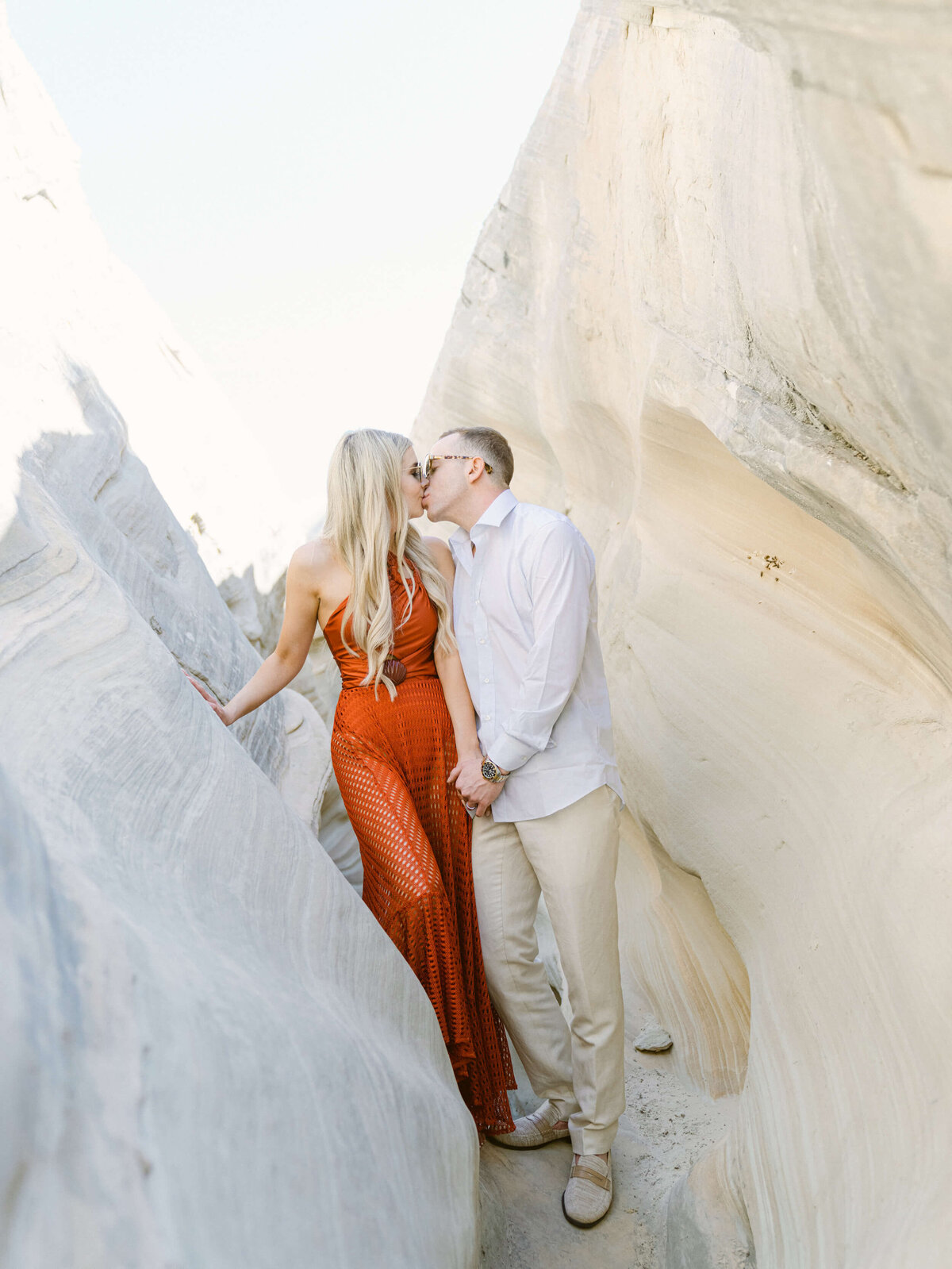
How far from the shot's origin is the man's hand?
2.43m

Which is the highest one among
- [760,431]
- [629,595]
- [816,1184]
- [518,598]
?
[760,431]

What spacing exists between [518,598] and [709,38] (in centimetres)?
146

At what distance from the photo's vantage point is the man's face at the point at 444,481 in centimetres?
258

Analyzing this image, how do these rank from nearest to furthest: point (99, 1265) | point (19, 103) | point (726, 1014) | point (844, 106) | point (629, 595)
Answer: point (99, 1265), point (844, 106), point (726, 1014), point (629, 595), point (19, 103)

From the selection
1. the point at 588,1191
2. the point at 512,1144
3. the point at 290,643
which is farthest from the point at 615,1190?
the point at 290,643

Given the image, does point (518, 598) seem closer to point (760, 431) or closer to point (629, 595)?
point (760, 431)

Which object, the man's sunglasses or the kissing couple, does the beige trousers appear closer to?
the kissing couple

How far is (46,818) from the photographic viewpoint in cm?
145

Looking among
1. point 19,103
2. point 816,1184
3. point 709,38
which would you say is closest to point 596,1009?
point 816,1184

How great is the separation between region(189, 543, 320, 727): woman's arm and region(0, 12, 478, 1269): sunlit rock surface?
1.03ft

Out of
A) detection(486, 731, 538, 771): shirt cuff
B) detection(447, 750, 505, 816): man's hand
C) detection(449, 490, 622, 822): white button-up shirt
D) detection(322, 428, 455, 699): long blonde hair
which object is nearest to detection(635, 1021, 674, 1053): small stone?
detection(449, 490, 622, 822): white button-up shirt

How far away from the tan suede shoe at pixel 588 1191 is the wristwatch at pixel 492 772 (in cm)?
99

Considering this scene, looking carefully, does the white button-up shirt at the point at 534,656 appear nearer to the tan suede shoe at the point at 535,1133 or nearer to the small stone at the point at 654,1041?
the tan suede shoe at the point at 535,1133

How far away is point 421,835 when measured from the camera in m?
2.49
